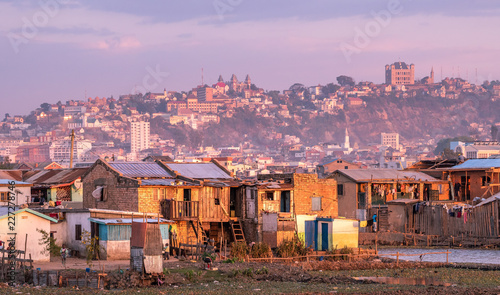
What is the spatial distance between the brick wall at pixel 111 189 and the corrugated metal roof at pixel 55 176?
247 inches

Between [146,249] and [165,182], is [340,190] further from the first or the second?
[146,249]

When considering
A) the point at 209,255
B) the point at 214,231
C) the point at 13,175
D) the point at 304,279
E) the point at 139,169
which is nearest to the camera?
the point at 304,279

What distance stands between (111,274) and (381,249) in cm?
1407

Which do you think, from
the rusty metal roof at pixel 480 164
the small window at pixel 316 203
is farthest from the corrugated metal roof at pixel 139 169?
the rusty metal roof at pixel 480 164

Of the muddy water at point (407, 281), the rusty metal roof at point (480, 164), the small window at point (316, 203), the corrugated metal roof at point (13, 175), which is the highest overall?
the rusty metal roof at point (480, 164)

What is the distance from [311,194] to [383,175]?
25.8 feet

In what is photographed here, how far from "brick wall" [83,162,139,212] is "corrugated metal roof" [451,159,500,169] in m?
17.2

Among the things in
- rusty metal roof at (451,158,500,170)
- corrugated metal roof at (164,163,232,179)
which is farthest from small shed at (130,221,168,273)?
rusty metal roof at (451,158,500,170)

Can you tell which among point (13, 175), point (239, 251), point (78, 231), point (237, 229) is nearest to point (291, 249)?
point (239, 251)

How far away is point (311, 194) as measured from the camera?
3047 centimetres

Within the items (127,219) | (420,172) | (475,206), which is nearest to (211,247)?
(127,219)

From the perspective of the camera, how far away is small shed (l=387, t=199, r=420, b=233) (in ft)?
114

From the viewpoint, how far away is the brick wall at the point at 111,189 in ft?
91.6

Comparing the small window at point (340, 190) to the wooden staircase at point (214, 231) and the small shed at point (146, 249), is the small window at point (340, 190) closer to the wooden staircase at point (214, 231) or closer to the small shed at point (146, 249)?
the wooden staircase at point (214, 231)
